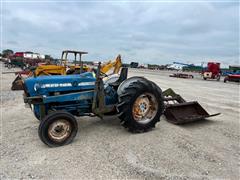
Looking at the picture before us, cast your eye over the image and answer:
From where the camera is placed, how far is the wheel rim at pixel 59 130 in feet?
14.0

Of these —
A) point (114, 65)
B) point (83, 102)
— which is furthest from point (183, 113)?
point (114, 65)

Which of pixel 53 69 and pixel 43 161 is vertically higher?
pixel 53 69

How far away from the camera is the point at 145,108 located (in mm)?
5289

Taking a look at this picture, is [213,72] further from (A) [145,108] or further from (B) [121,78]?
(A) [145,108]

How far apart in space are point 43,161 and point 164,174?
6.41 ft

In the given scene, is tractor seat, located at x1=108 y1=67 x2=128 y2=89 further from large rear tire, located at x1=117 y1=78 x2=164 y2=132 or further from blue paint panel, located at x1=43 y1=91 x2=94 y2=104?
blue paint panel, located at x1=43 y1=91 x2=94 y2=104

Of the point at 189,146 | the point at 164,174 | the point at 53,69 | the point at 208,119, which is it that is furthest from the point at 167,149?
the point at 53,69

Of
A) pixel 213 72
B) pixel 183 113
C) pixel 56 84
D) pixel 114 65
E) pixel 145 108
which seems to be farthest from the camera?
pixel 213 72

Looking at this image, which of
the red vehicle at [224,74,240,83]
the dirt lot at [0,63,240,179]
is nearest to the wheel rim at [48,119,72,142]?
the dirt lot at [0,63,240,179]

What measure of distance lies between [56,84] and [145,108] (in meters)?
2.02

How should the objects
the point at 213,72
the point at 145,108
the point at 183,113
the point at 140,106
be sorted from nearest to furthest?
1. the point at 140,106
2. the point at 145,108
3. the point at 183,113
4. the point at 213,72

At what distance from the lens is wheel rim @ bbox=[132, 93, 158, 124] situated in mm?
5109

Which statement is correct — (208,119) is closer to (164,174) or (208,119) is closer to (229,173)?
(229,173)

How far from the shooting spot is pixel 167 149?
14.1 ft
